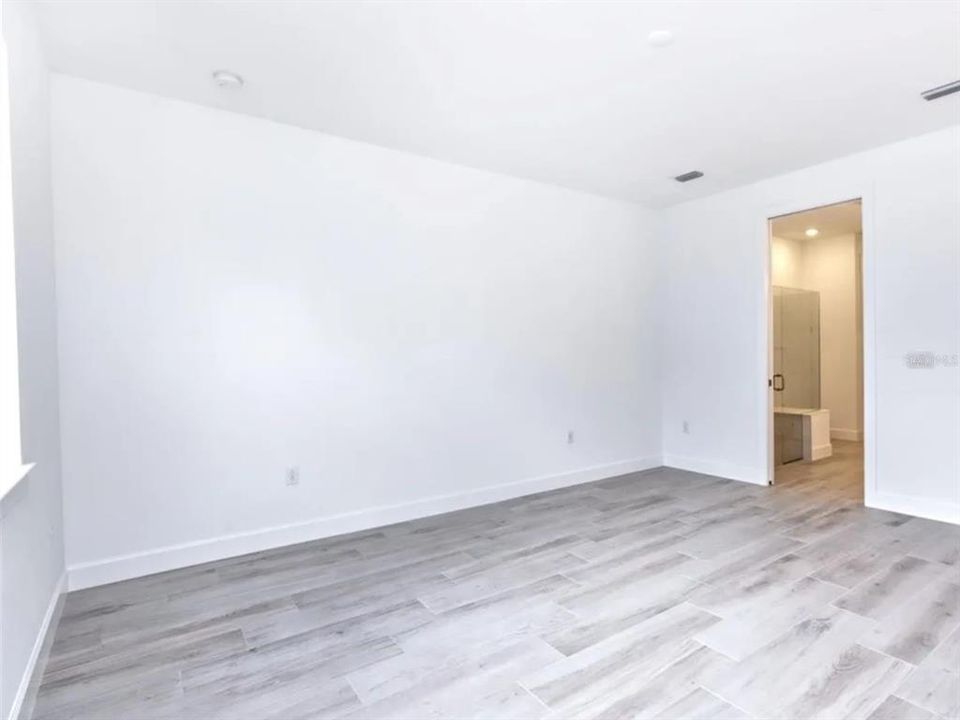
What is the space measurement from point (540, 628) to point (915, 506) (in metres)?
3.22

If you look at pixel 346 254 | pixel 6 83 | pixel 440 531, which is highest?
pixel 6 83

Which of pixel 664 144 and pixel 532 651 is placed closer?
pixel 532 651

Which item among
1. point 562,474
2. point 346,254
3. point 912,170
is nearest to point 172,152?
point 346,254

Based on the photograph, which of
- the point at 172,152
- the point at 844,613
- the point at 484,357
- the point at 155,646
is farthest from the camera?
the point at 484,357

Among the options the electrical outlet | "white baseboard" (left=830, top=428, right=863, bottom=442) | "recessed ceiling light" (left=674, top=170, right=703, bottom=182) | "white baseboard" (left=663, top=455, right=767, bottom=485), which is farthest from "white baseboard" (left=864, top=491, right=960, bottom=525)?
the electrical outlet

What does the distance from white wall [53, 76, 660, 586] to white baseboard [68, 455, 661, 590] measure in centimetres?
1

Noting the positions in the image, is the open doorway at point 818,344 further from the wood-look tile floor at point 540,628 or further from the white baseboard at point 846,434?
the wood-look tile floor at point 540,628

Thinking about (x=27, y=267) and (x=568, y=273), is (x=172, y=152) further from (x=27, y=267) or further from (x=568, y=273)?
(x=568, y=273)

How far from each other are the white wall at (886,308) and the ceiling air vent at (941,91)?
0.70 meters

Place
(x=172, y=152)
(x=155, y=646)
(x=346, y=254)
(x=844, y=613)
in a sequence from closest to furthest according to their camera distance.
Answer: (x=155, y=646)
(x=844, y=613)
(x=172, y=152)
(x=346, y=254)

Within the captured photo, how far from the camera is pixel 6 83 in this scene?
174 cm

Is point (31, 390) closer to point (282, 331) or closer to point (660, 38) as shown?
point (282, 331)

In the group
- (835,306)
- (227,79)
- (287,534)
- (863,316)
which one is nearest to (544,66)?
(227,79)

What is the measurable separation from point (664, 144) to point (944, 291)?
2186 mm
